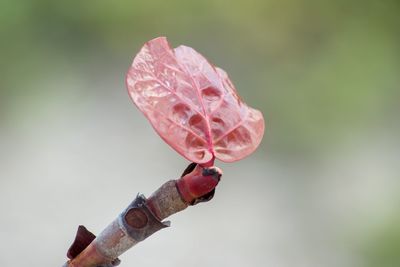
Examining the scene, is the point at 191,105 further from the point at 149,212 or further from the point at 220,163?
the point at 220,163

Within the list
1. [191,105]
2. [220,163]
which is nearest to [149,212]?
[191,105]

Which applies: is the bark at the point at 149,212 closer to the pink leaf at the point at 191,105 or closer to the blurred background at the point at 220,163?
the pink leaf at the point at 191,105

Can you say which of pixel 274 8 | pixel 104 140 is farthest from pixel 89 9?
pixel 274 8

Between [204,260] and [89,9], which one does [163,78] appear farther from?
[89,9]

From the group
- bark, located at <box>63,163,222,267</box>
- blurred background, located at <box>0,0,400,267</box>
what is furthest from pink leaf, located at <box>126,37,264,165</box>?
blurred background, located at <box>0,0,400,267</box>

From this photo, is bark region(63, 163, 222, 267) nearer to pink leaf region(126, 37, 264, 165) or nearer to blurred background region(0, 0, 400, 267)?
pink leaf region(126, 37, 264, 165)

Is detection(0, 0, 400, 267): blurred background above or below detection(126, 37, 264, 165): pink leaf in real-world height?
above
